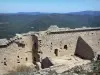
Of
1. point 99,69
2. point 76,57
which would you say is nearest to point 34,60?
point 76,57

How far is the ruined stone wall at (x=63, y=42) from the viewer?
21609mm

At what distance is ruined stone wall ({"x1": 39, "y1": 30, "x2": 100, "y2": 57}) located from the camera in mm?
21609

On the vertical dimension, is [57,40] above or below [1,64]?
above

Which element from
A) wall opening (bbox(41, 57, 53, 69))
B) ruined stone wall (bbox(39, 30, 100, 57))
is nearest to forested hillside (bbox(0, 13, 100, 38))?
ruined stone wall (bbox(39, 30, 100, 57))

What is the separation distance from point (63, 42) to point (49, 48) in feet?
5.49

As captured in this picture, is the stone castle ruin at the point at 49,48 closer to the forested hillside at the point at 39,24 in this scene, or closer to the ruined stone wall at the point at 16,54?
the ruined stone wall at the point at 16,54

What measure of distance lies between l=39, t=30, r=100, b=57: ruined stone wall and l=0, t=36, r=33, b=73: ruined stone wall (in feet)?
4.29

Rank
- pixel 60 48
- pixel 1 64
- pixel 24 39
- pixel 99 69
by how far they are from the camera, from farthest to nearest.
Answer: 1. pixel 60 48
2. pixel 24 39
3. pixel 1 64
4. pixel 99 69

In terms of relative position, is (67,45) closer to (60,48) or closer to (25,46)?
(60,48)

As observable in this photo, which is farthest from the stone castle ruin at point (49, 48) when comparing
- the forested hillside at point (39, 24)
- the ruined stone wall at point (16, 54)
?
the forested hillside at point (39, 24)

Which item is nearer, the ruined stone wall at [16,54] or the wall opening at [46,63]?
the wall opening at [46,63]

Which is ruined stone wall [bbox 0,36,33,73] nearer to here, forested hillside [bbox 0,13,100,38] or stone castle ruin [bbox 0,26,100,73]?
stone castle ruin [bbox 0,26,100,73]

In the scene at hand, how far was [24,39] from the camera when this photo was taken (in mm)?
21031

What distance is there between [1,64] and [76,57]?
23.9ft
